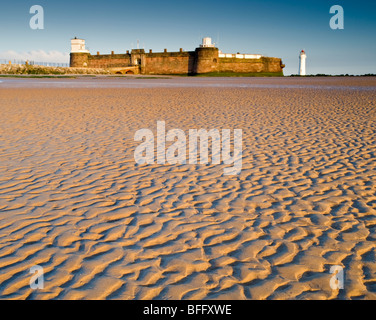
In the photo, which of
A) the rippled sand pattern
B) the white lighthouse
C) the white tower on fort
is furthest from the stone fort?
the rippled sand pattern

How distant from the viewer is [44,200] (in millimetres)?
3945

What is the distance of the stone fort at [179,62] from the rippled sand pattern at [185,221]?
49.0 m

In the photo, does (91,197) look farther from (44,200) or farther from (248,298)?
(248,298)

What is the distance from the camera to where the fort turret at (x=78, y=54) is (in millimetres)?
58500

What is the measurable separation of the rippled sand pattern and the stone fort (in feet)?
161

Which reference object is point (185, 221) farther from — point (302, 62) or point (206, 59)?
point (302, 62)

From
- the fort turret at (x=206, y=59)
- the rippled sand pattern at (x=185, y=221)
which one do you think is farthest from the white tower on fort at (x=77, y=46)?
the rippled sand pattern at (x=185, y=221)

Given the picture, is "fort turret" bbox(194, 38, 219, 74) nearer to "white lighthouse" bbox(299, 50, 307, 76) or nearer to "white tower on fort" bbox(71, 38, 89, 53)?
"white tower on fort" bbox(71, 38, 89, 53)

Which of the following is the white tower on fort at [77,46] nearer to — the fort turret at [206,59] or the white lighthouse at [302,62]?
the fort turret at [206,59]

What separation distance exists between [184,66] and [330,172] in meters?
54.3

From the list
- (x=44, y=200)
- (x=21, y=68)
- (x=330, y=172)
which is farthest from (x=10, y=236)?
(x=21, y=68)

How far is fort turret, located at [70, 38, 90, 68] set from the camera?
5850 cm

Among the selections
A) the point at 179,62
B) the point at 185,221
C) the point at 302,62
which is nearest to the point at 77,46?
the point at 179,62

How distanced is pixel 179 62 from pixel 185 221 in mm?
56055
